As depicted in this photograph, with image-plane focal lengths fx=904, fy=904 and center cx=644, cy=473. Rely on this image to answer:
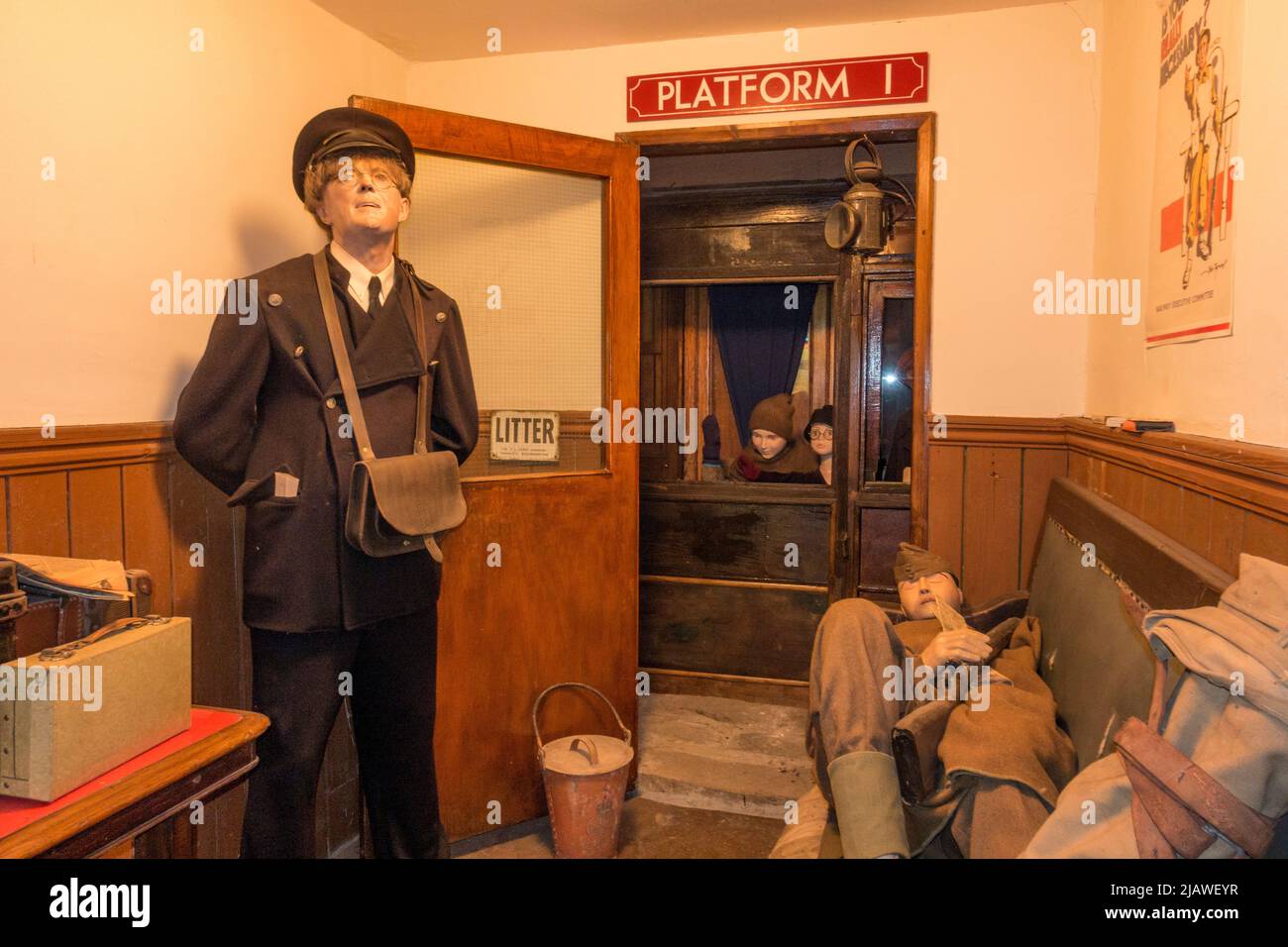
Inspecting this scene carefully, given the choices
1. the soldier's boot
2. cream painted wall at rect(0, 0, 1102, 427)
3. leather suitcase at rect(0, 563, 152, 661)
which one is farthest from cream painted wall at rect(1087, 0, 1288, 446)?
leather suitcase at rect(0, 563, 152, 661)

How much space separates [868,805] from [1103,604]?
25.5 inches

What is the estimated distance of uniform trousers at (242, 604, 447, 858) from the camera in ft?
6.22

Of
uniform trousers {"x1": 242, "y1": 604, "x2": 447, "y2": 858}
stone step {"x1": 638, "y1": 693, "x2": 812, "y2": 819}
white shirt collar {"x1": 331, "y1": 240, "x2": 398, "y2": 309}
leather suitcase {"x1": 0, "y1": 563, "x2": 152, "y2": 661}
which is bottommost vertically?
stone step {"x1": 638, "y1": 693, "x2": 812, "y2": 819}

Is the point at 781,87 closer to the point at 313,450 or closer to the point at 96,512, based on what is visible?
the point at 313,450

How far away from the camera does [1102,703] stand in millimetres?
1581

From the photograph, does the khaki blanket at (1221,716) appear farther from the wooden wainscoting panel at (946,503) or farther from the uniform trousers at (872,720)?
the wooden wainscoting panel at (946,503)

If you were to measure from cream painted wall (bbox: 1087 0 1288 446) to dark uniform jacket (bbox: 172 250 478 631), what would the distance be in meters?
1.63

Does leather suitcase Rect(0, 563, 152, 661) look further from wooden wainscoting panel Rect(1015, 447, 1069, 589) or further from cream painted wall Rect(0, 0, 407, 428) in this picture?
wooden wainscoting panel Rect(1015, 447, 1069, 589)

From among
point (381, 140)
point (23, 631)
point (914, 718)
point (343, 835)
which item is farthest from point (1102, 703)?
point (343, 835)

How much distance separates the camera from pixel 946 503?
3.02 meters

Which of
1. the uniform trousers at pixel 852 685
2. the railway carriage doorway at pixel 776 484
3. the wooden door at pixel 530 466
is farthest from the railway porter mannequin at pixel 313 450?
the railway carriage doorway at pixel 776 484

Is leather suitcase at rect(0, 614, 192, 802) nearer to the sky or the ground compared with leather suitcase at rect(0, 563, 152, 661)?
nearer to the ground

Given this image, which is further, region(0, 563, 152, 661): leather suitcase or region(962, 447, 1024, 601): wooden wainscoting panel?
region(962, 447, 1024, 601): wooden wainscoting panel
